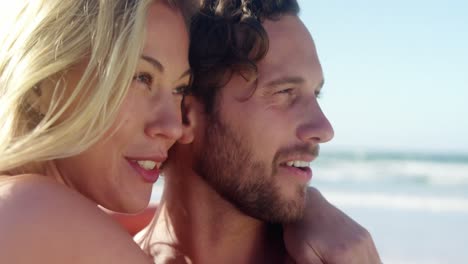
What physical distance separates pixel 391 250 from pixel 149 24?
19.8 ft

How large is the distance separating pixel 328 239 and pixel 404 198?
11976 mm

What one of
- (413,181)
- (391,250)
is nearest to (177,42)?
(391,250)

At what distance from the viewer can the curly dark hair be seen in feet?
8.39

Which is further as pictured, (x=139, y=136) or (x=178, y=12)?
(x=178, y=12)

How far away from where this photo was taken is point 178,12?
7.52 feet

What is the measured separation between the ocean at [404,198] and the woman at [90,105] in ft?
17.7

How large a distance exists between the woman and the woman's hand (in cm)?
57

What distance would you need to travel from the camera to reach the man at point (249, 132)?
255 cm

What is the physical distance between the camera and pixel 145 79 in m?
2.09

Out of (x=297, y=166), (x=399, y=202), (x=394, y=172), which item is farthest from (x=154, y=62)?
(x=394, y=172)

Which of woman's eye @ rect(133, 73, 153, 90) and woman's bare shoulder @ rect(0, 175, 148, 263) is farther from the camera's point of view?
woman's eye @ rect(133, 73, 153, 90)

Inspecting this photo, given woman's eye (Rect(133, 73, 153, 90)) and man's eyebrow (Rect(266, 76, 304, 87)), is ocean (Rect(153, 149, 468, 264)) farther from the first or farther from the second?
woman's eye (Rect(133, 73, 153, 90))

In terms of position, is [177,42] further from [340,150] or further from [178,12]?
[340,150]

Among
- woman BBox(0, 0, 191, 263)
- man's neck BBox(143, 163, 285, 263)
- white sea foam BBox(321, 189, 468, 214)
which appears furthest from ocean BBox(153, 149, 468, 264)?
woman BBox(0, 0, 191, 263)
